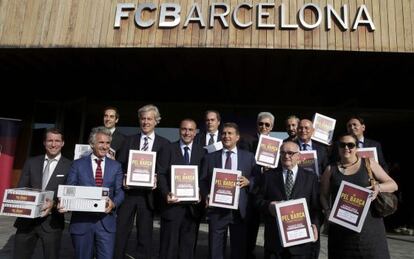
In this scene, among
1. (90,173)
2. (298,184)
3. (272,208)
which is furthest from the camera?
(90,173)

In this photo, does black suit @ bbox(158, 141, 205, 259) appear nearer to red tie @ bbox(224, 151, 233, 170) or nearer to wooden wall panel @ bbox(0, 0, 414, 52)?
red tie @ bbox(224, 151, 233, 170)

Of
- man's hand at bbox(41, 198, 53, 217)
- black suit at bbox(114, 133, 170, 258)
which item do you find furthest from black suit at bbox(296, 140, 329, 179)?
man's hand at bbox(41, 198, 53, 217)

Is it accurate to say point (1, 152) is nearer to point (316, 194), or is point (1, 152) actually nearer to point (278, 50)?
point (278, 50)

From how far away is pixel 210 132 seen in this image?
4812 mm

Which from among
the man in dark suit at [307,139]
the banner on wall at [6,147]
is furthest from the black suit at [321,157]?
the banner on wall at [6,147]

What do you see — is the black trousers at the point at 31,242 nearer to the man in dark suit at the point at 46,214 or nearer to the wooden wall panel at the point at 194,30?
the man in dark suit at the point at 46,214

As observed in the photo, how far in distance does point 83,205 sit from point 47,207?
1.51 ft

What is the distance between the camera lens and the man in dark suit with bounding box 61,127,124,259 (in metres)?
3.46

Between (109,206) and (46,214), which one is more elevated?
(109,206)

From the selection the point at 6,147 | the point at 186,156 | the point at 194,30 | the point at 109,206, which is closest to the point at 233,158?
the point at 186,156

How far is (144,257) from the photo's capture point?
4.06m

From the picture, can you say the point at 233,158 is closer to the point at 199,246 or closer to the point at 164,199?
the point at 164,199

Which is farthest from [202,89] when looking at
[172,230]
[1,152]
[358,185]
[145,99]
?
[358,185]

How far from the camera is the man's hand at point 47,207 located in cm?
345
